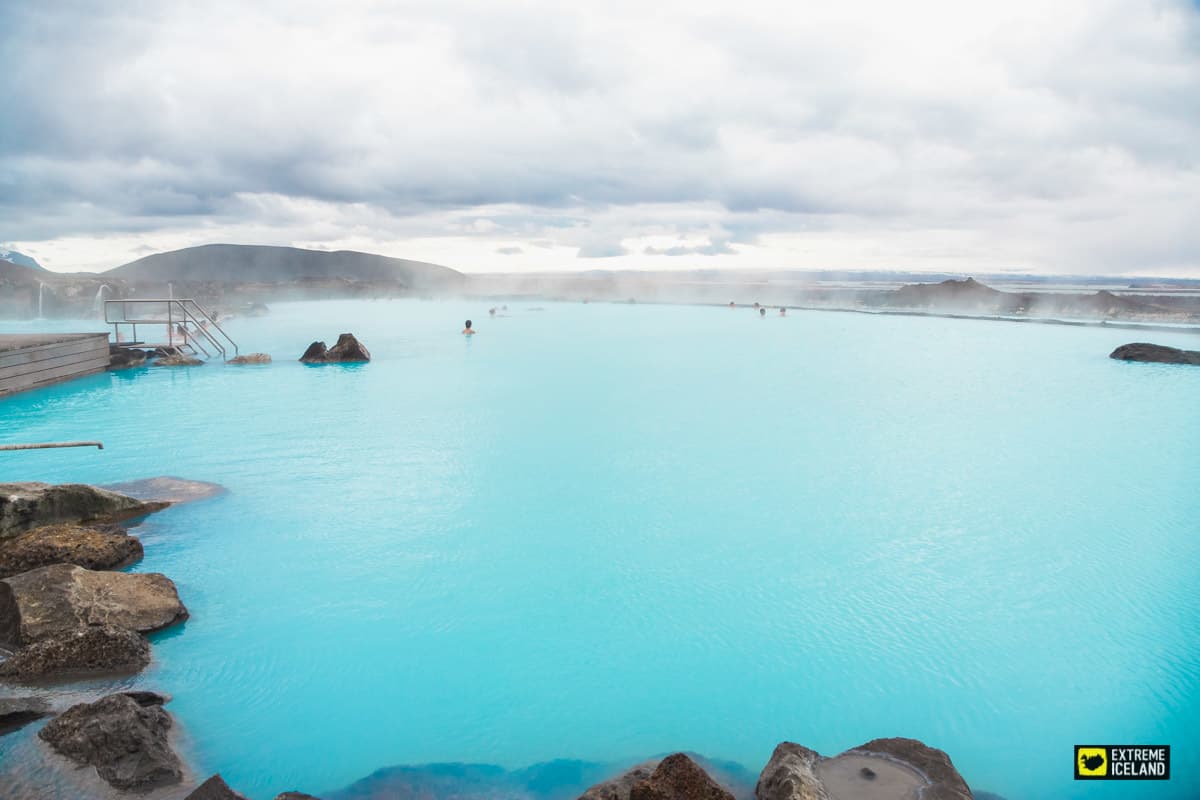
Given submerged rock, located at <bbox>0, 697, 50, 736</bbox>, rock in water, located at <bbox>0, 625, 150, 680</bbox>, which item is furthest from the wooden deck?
submerged rock, located at <bbox>0, 697, 50, 736</bbox>

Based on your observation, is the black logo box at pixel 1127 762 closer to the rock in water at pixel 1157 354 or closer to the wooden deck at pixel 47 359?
the wooden deck at pixel 47 359

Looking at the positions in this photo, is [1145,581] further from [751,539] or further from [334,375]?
[334,375]

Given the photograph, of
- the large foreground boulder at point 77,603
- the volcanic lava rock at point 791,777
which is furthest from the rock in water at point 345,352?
the volcanic lava rock at point 791,777

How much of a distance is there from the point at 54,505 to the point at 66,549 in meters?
1.24

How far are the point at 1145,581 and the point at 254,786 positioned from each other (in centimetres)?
799

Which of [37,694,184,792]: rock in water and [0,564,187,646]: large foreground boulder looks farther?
[0,564,187,646]: large foreground boulder

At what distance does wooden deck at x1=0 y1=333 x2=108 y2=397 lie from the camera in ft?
51.8

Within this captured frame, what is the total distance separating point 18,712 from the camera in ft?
14.1

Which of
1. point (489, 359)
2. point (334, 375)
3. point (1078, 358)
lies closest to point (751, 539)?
point (334, 375)

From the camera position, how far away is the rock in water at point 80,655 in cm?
479

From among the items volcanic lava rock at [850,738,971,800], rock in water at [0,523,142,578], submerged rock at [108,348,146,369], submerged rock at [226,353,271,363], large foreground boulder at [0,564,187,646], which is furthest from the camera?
submerged rock at [226,353,271,363]

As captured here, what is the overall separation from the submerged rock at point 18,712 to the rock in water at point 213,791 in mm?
1578

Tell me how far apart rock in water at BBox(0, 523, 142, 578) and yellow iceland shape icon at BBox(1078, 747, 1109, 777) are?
7.30 m

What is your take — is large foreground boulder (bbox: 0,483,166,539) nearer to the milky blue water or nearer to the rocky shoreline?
Result: the milky blue water
